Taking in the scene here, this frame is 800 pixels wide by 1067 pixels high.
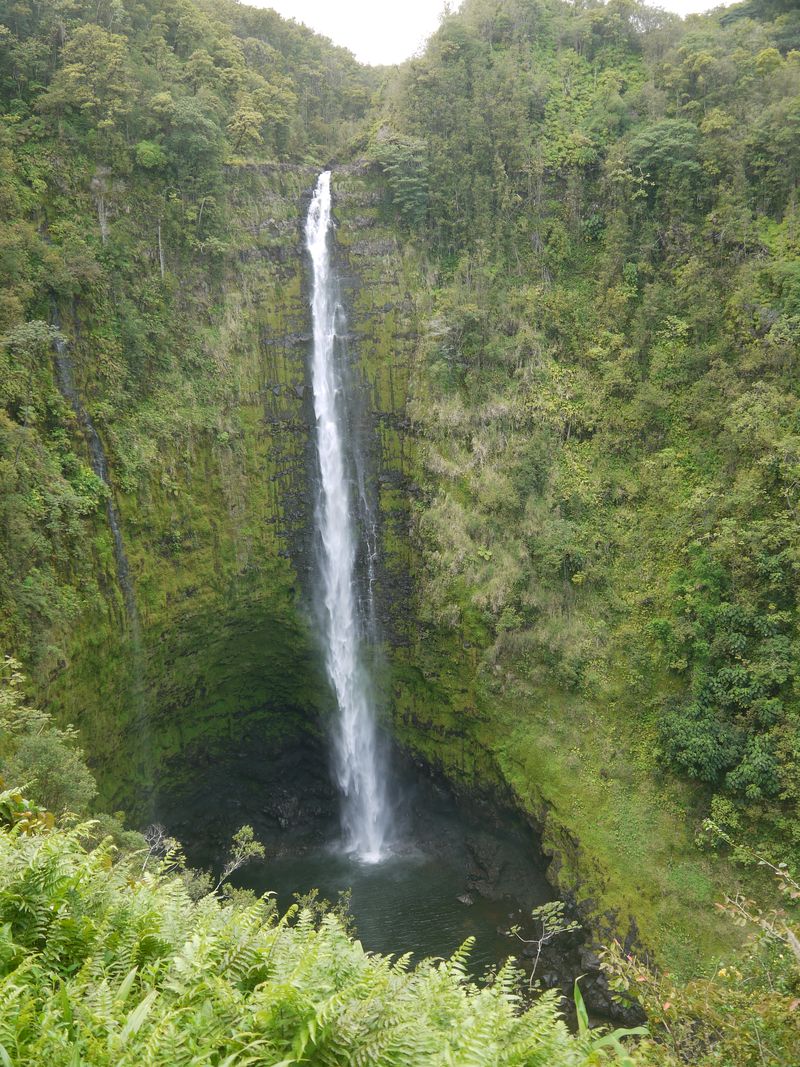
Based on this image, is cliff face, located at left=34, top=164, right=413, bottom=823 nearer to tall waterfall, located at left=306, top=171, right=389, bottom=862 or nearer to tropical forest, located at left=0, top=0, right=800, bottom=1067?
tropical forest, located at left=0, top=0, right=800, bottom=1067

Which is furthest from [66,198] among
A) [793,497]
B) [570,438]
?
[793,497]

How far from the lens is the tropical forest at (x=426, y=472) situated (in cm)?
1551

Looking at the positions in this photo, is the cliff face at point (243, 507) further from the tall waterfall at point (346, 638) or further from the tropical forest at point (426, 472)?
the tall waterfall at point (346, 638)

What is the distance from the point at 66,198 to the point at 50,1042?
2150 cm

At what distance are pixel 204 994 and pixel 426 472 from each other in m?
18.7

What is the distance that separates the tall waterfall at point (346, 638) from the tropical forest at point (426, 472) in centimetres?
11

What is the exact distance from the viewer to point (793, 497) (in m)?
15.9

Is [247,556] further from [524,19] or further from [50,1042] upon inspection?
[524,19]

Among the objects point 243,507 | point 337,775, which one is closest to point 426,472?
point 243,507

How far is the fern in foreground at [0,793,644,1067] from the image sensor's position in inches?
126

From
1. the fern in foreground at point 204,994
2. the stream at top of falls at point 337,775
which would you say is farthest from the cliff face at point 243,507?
the fern in foreground at point 204,994

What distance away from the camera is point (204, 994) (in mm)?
3668

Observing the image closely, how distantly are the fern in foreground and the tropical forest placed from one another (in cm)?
812

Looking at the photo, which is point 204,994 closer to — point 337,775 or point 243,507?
point 243,507
